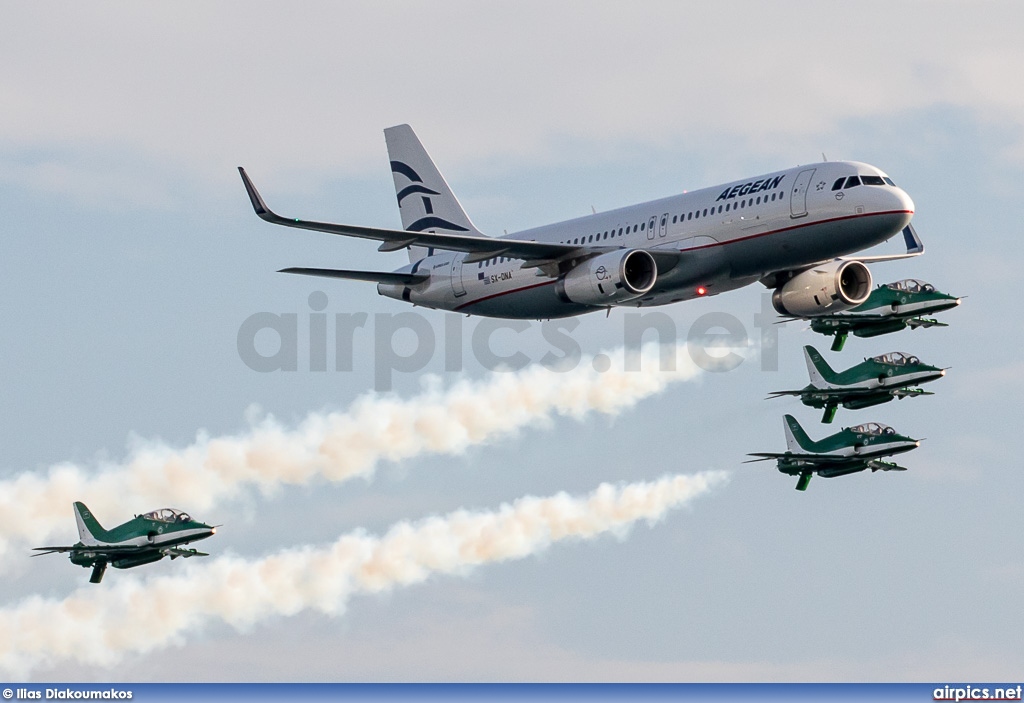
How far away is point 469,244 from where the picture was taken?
83500 mm

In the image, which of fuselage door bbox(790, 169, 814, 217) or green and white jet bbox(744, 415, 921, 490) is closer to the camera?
fuselage door bbox(790, 169, 814, 217)

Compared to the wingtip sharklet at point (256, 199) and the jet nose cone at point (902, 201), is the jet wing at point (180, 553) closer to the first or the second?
the wingtip sharklet at point (256, 199)

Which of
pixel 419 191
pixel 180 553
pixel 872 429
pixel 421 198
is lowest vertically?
pixel 180 553

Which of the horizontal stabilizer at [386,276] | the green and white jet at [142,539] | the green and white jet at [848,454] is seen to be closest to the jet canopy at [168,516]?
the green and white jet at [142,539]

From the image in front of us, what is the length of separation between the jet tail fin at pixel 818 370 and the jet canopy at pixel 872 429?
12.1ft

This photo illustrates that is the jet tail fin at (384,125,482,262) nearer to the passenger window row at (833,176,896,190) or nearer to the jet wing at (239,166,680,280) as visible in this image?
the jet wing at (239,166,680,280)

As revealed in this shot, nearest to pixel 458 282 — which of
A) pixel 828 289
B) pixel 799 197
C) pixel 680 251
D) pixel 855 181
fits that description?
pixel 680 251

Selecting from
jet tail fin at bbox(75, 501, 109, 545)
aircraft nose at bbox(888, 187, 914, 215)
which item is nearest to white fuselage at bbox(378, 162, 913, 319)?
aircraft nose at bbox(888, 187, 914, 215)

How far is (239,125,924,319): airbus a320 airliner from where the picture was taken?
78875 millimetres

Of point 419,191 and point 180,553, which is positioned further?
point 419,191

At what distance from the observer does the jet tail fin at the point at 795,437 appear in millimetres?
108250

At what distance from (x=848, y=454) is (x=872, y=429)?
224 cm

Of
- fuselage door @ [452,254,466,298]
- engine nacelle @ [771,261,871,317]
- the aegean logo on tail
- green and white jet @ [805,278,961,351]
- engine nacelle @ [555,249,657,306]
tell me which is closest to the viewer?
engine nacelle @ [555,249,657,306]

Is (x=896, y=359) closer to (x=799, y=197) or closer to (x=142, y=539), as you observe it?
(x=799, y=197)
